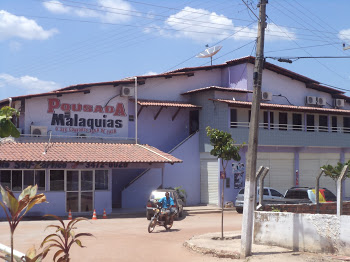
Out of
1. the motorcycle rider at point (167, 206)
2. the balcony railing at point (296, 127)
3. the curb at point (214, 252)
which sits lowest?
the curb at point (214, 252)

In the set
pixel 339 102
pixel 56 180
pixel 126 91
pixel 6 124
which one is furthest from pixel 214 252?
pixel 339 102

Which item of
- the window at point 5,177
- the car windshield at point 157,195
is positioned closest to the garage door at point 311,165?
the car windshield at point 157,195

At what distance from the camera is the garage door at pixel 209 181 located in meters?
32.5

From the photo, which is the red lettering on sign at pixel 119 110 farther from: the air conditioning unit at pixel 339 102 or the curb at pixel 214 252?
the air conditioning unit at pixel 339 102

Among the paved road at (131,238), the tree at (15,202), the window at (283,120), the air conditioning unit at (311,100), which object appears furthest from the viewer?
the air conditioning unit at (311,100)

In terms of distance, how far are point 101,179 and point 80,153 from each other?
199cm

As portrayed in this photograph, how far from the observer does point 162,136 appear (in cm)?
3419

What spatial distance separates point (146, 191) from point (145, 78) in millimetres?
7334

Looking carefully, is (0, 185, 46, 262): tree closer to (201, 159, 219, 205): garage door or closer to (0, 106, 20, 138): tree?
(0, 106, 20, 138): tree

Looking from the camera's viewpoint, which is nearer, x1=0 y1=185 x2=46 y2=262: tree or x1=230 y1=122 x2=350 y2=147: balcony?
x1=0 y1=185 x2=46 y2=262: tree

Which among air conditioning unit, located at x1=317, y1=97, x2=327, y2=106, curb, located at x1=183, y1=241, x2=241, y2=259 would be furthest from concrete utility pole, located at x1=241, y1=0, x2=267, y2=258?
air conditioning unit, located at x1=317, y1=97, x2=327, y2=106

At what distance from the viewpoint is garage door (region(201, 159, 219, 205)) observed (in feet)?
107

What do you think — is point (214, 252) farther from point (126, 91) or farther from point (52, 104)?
point (126, 91)

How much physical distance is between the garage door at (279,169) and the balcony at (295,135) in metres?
1.31
